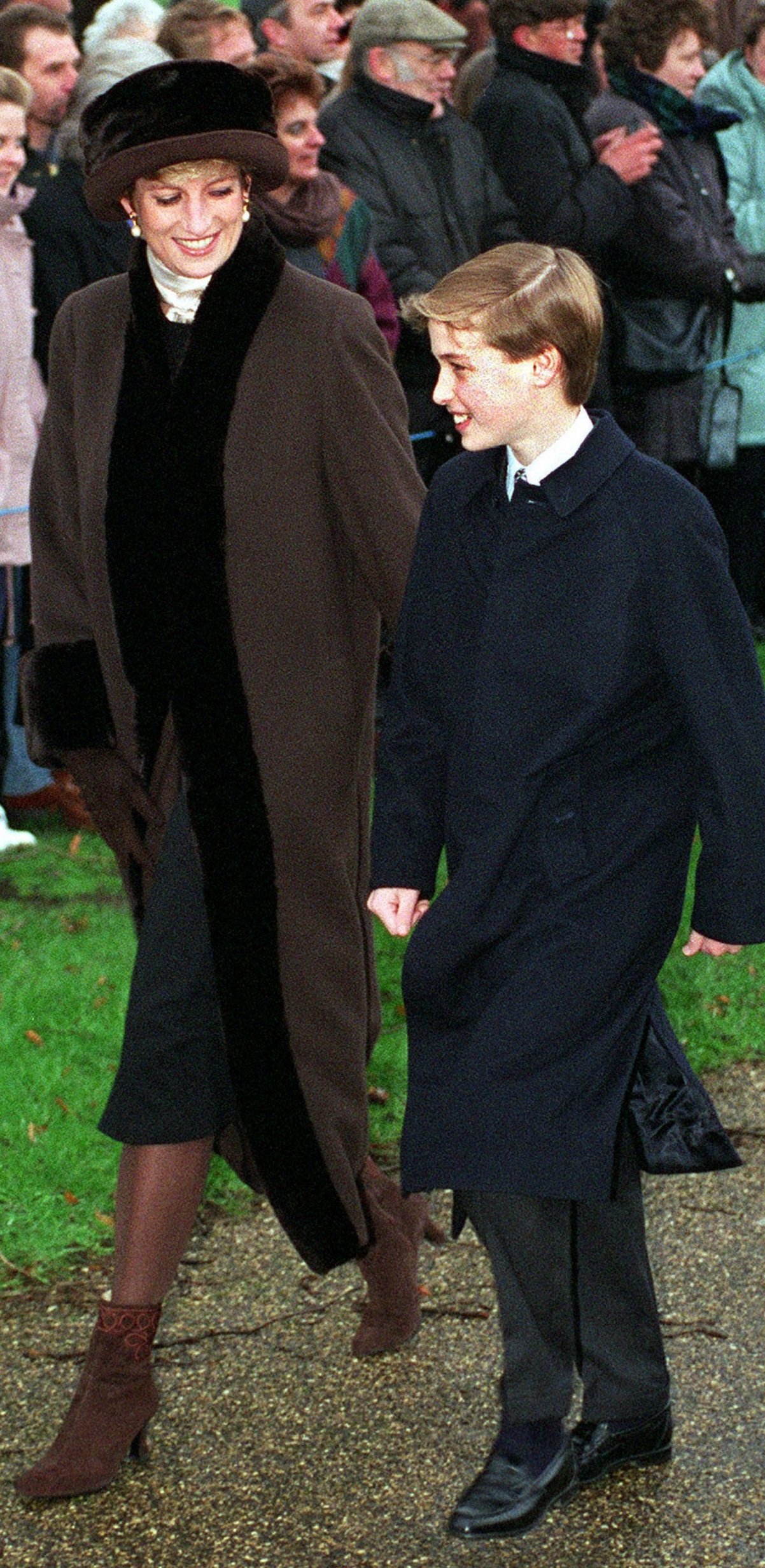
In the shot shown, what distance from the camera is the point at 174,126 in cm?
345

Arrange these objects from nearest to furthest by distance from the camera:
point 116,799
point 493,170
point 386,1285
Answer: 1. point 116,799
2. point 386,1285
3. point 493,170

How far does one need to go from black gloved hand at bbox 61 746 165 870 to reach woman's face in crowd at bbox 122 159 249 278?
31.0 inches

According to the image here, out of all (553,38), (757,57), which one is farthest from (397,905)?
(757,57)

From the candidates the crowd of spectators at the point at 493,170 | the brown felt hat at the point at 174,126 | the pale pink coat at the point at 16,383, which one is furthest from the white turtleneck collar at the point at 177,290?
the pale pink coat at the point at 16,383

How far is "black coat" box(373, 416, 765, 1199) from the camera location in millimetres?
3176

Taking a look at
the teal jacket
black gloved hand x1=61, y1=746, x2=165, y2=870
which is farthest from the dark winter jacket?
black gloved hand x1=61, y1=746, x2=165, y2=870

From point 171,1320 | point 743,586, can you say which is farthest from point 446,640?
point 743,586

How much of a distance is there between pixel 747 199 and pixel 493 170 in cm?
178

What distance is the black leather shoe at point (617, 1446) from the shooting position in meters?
3.47

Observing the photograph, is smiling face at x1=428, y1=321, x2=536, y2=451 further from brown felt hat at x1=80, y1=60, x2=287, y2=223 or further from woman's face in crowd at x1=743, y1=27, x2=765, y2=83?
woman's face in crowd at x1=743, y1=27, x2=765, y2=83

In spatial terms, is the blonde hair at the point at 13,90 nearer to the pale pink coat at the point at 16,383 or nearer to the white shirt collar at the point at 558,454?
the pale pink coat at the point at 16,383

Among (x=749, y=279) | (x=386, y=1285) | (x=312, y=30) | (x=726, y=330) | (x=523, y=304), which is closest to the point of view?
(x=523, y=304)

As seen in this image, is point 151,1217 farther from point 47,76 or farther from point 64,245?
point 47,76

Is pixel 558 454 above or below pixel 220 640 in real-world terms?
above
